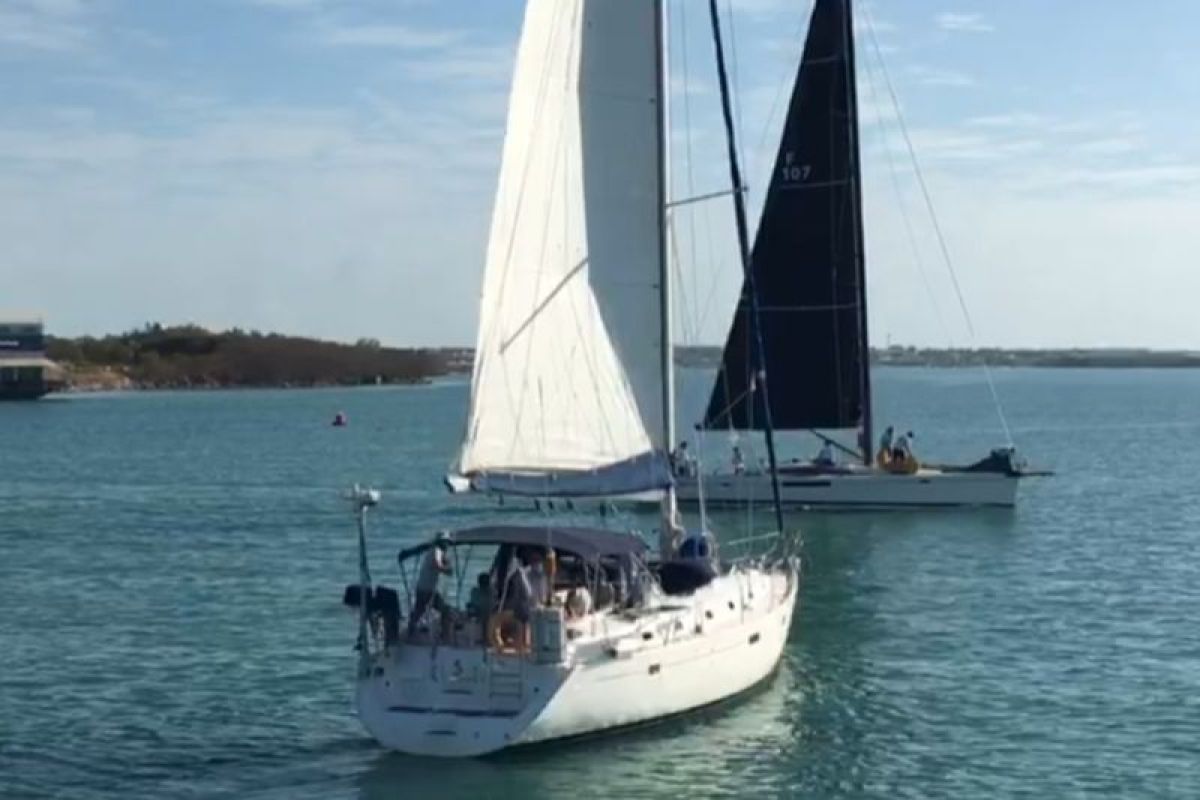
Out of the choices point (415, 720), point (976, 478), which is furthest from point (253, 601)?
point (976, 478)

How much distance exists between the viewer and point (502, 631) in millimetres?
25578

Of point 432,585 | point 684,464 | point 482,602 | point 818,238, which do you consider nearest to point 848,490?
point 818,238

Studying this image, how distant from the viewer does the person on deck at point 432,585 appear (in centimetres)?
2597

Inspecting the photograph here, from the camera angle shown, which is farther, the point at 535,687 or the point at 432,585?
the point at 432,585

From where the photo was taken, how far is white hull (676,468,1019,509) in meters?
56.6

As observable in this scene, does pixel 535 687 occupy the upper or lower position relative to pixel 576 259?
lower

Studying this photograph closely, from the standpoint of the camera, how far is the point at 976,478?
57.4m

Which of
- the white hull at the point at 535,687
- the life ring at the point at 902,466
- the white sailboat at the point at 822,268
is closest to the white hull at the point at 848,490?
the white sailboat at the point at 822,268

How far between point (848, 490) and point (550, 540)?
30.6 metres

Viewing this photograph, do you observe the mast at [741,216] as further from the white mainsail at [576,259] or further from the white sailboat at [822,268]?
the white sailboat at [822,268]

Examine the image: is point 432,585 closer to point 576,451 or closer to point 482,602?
point 482,602

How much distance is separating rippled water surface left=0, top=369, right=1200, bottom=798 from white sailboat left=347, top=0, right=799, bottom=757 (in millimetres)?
768

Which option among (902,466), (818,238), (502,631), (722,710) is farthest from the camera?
(902,466)

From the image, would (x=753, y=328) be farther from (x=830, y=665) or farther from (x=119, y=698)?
(x=119, y=698)
